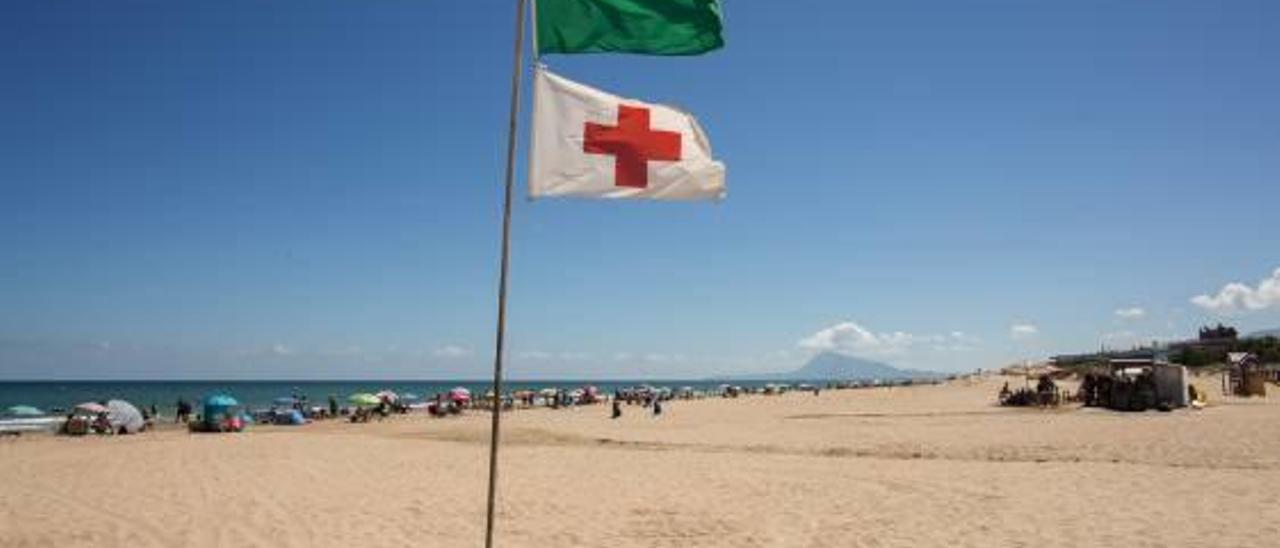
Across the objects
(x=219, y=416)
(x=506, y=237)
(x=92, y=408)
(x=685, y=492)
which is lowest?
(x=219, y=416)

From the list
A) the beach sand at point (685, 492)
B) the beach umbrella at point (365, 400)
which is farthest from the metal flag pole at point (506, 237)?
the beach umbrella at point (365, 400)

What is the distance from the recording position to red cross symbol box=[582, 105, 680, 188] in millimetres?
7055

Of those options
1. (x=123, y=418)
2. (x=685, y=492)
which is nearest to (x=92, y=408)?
(x=123, y=418)

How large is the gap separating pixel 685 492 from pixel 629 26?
967cm

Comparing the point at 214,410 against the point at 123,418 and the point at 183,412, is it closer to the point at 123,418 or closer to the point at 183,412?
the point at 123,418

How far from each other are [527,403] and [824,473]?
5092cm

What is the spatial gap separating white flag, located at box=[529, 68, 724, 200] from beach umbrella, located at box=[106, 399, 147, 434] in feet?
124

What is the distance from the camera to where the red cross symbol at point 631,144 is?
7.05 meters

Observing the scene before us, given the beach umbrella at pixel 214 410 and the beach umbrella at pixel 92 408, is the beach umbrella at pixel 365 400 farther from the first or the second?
the beach umbrella at pixel 92 408

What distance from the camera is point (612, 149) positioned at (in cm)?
710

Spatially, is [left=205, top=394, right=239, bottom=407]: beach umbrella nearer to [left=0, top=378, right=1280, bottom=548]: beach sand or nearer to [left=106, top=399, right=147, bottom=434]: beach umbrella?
[left=106, top=399, right=147, bottom=434]: beach umbrella

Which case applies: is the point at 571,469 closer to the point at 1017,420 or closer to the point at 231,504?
the point at 231,504

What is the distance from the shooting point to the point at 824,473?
1739 cm

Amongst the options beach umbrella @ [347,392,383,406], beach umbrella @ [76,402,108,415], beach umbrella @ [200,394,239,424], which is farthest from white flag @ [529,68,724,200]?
beach umbrella @ [347,392,383,406]
